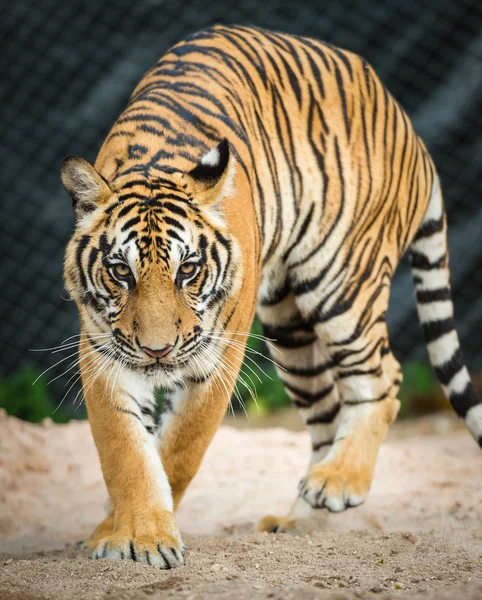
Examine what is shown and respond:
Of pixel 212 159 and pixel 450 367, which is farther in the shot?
pixel 450 367

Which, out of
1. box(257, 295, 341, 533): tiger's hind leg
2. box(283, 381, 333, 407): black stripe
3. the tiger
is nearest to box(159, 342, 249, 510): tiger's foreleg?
the tiger

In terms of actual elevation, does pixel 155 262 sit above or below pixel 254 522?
above

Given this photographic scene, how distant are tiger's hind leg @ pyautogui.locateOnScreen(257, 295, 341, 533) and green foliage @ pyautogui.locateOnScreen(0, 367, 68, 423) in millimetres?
2095

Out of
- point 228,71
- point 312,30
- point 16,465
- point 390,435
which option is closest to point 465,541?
point 228,71

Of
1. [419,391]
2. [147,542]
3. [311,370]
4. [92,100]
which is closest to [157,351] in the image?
[147,542]

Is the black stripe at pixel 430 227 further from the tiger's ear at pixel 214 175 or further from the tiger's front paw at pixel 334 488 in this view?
the tiger's ear at pixel 214 175

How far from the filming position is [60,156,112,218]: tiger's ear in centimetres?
242

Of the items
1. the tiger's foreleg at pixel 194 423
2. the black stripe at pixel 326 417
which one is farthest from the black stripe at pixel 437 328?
the tiger's foreleg at pixel 194 423

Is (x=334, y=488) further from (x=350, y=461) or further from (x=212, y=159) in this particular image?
(x=212, y=159)

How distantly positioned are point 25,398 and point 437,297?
2709 millimetres

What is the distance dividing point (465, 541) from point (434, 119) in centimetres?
309

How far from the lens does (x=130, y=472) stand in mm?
2391

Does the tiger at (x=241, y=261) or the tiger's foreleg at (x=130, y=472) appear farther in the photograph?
the tiger at (x=241, y=261)

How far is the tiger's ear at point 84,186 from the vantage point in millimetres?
2420
